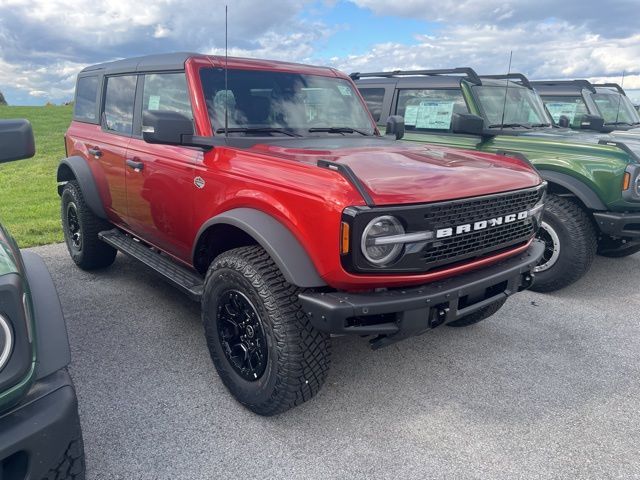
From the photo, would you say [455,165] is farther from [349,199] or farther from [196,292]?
[196,292]

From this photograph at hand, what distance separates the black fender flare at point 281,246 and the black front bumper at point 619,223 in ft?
10.8

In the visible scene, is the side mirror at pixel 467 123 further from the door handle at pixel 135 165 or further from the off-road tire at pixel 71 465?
the off-road tire at pixel 71 465

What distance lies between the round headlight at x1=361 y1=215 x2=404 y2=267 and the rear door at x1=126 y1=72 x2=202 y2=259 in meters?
1.37

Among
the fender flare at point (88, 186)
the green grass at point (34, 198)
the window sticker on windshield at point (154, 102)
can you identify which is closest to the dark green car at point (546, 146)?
the window sticker on windshield at point (154, 102)

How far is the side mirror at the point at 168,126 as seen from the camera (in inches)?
117

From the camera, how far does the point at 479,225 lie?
2674 mm

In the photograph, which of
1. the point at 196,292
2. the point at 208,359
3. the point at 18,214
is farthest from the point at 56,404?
the point at 18,214

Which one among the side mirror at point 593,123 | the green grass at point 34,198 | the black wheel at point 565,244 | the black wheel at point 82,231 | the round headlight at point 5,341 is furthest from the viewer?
the green grass at point 34,198

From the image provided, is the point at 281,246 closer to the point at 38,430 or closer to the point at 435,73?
the point at 38,430

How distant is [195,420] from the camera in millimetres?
2752

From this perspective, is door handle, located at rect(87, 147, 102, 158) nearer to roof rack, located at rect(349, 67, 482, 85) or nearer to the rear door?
the rear door

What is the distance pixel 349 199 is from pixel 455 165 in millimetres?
901

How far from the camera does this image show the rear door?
333cm

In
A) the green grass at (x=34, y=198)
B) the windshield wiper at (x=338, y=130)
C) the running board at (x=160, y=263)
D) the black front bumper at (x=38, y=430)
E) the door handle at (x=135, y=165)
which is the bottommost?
the green grass at (x=34, y=198)
